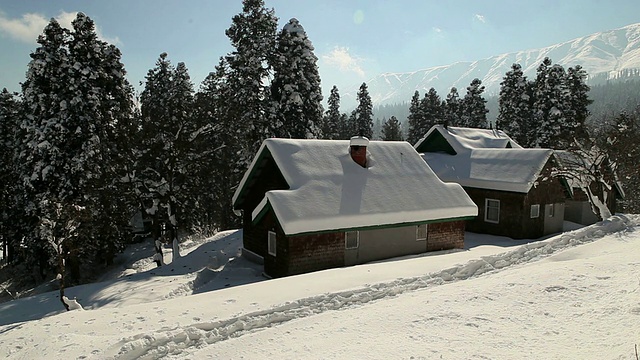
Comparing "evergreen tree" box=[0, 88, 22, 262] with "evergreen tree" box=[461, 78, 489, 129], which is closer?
"evergreen tree" box=[0, 88, 22, 262]

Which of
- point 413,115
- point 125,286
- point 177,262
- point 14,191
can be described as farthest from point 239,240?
point 413,115

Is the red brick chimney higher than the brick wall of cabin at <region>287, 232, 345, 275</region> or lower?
higher

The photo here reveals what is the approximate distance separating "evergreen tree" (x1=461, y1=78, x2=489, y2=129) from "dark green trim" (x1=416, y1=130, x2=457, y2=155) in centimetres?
2677

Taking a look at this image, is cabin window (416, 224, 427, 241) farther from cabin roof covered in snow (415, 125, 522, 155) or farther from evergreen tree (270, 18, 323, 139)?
evergreen tree (270, 18, 323, 139)

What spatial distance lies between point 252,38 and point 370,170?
1639cm

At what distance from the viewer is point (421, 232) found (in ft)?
58.6

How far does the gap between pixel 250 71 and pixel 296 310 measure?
22.8 meters

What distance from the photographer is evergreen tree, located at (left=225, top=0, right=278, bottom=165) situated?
28.8 metres

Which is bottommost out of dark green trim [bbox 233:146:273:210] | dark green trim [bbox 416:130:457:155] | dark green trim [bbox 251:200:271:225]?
dark green trim [bbox 251:200:271:225]

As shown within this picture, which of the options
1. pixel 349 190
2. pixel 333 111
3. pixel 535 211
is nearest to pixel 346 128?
pixel 333 111

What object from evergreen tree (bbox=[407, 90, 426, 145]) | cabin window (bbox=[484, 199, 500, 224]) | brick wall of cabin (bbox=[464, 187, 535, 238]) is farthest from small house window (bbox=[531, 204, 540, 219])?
evergreen tree (bbox=[407, 90, 426, 145])

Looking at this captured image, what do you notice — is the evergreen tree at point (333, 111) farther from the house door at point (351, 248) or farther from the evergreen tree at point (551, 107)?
the house door at point (351, 248)

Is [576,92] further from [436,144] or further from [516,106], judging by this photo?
[436,144]

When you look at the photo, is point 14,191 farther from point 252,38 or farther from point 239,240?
point 252,38
